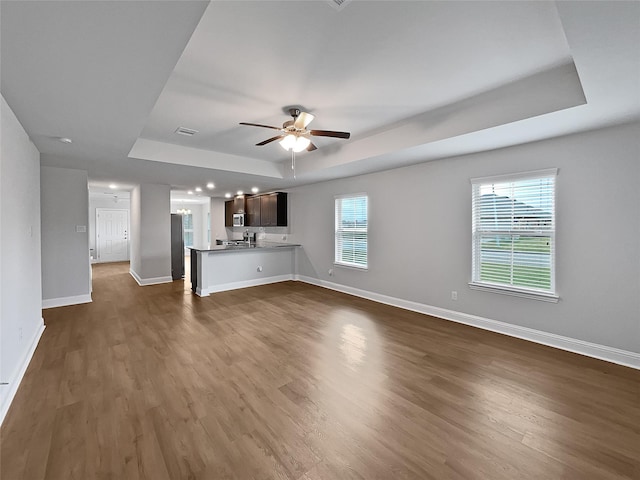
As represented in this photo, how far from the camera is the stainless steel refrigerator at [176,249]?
24.1 feet

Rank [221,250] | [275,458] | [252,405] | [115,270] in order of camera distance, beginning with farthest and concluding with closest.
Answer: [115,270] < [221,250] < [252,405] < [275,458]

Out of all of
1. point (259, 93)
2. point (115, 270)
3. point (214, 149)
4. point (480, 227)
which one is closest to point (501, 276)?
point (480, 227)

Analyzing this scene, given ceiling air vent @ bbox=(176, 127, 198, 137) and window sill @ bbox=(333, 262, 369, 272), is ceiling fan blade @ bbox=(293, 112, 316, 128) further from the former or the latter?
window sill @ bbox=(333, 262, 369, 272)

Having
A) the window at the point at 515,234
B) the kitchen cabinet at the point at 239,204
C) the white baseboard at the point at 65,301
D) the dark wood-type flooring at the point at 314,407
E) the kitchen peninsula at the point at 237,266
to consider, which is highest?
the kitchen cabinet at the point at 239,204

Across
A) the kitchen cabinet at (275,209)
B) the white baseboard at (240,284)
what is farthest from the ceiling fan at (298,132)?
the kitchen cabinet at (275,209)

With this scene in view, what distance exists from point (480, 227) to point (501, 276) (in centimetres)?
71

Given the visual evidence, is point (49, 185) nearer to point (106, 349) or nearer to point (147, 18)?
point (106, 349)

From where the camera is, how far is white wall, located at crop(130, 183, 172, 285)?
6.71m

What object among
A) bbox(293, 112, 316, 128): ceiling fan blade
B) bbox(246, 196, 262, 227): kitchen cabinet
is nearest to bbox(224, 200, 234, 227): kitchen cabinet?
bbox(246, 196, 262, 227): kitchen cabinet

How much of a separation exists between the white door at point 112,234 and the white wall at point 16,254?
802 cm

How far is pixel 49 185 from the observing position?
15.8ft

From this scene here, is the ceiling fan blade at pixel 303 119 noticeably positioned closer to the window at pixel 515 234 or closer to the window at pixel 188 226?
the window at pixel 515 234

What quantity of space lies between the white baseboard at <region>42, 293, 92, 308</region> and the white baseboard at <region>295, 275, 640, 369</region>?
5.22 m

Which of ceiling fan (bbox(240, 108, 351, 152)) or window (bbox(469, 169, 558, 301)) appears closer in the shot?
ceiling fan (bbox(240, 108, 351, 152))
